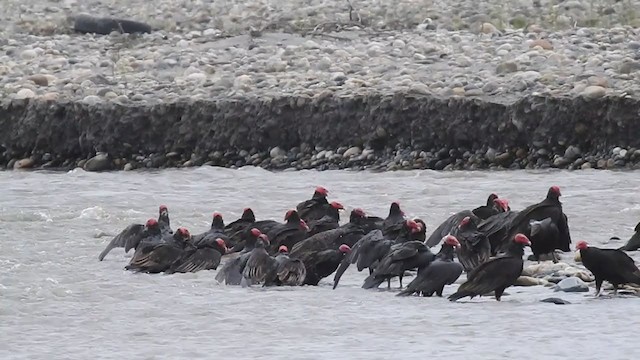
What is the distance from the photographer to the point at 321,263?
1250cm

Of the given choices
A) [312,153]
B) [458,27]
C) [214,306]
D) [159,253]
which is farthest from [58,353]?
[458,27]

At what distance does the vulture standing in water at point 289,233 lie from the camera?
534 inches

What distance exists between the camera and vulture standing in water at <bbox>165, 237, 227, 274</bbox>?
12977 mm

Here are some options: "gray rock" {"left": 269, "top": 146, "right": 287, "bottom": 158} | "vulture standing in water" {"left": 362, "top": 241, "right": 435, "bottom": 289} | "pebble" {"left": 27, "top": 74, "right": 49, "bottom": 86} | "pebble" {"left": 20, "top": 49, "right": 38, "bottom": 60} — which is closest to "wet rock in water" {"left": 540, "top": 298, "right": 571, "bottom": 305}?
"vulture standing in water" {"left": 362, "top": 241, "right": 435, "bottom": 289}

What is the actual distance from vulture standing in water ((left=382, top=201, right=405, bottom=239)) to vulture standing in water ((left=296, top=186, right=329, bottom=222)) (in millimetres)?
1106

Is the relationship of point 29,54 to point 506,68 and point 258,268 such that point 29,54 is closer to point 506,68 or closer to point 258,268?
point 506,68

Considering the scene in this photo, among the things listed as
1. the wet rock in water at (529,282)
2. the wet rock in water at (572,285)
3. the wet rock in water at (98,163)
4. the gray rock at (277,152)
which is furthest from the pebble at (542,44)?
the wet rock in water at (572,285)

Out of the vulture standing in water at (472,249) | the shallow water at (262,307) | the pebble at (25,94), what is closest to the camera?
the shallow water at (262,307)

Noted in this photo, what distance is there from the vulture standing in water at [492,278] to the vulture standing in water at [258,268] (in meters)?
1.57

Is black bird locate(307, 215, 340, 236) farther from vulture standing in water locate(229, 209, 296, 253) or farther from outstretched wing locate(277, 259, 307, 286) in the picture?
outstretched wing locate(277, 259, 307, 286)

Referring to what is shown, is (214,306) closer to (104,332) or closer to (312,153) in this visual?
(104,332)

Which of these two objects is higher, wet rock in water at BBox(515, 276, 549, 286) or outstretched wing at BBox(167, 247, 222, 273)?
wet rock in water at BBox(515, 276, 549, 286)

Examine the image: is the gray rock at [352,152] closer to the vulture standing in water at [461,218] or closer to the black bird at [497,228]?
the vulture standing in water at [461,218]

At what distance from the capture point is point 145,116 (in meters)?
20.6
